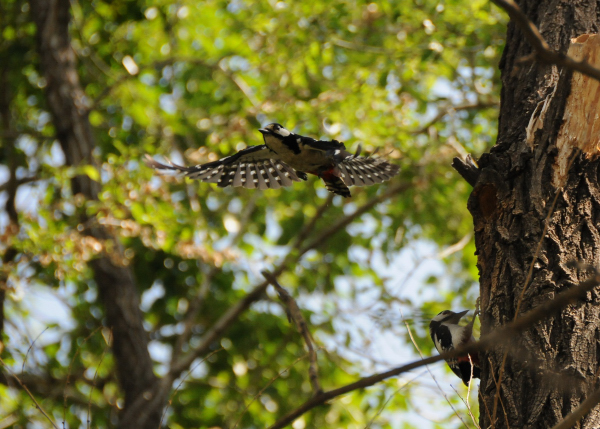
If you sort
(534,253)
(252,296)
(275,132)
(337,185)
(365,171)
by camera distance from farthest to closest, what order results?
(252,296) < (365,171) < (337,185) < (275,132) < (534,253)

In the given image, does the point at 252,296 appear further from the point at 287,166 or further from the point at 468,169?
the point at 468,169

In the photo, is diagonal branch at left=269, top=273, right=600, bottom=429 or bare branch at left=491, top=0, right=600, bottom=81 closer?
diagonal branch at left=269, top=273, right=600, bottom=429

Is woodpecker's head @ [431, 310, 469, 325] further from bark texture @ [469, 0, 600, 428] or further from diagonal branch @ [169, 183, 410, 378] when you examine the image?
diagonal branch @ [169, 183, 410, 378]

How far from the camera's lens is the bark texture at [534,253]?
2.19 metres

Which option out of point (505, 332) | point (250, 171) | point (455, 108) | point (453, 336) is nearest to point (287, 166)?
point (250, 171)

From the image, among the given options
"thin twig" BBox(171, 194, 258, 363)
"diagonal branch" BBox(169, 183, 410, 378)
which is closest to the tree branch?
"diagonal branch" BBox(169, 183, 410, 378)

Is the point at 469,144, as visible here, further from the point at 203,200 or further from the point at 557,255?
the point at 557,255

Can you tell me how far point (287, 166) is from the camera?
4.97 metres

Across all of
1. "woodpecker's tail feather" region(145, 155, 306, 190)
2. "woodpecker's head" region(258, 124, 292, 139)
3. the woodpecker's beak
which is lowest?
the woodpecker's beak

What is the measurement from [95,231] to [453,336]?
12.4ft

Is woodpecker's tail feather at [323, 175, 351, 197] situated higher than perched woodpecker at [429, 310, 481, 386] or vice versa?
woodpecker's tail feather at [323, 175, 351, 197]

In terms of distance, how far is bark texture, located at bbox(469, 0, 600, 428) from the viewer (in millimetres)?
2186

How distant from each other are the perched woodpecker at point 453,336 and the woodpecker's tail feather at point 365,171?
1.13 meters

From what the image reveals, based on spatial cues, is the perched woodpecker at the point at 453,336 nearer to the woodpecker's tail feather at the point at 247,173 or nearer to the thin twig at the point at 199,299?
the woodpecker's tail feather at the point at 247,173
